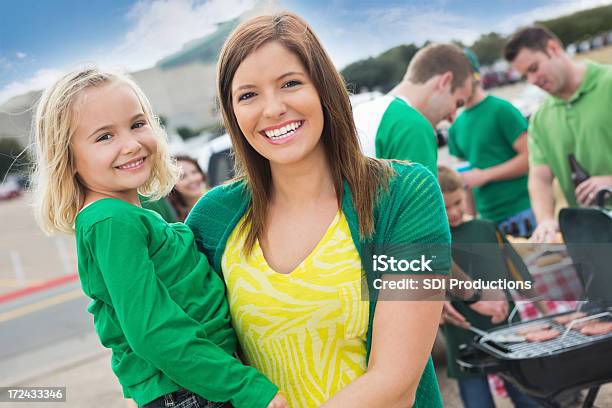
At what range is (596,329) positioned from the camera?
1845 mm

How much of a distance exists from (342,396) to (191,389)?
245 mm

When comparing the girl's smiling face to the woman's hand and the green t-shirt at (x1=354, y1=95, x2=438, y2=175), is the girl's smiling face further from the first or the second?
the woman's hand

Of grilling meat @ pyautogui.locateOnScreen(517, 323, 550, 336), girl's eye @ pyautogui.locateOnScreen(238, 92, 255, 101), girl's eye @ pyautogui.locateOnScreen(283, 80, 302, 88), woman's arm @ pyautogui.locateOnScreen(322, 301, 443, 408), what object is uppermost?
girl's eye @ pyautogui.locateOnScreen(283, 80, 302, 88)

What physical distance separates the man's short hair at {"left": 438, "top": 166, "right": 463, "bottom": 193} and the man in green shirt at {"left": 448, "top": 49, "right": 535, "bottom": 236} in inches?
28.9

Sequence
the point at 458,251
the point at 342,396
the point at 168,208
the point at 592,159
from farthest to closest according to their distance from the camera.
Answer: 1. the point at 168,208
2. the point at 592,159
3. the point at 458,251
4. the point at 342,396

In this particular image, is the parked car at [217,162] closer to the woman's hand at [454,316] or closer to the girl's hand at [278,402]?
the woman's hand at [454,316]

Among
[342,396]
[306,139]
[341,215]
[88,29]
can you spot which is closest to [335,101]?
[306,139]

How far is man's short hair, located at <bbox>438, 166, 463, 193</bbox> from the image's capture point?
2396 millimetres

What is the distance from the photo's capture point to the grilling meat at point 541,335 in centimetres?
192

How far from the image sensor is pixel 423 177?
3.58 ft

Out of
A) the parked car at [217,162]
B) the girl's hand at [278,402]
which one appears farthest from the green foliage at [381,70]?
the parked car at [217,162]

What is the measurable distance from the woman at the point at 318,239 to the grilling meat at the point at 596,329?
0.85 metres

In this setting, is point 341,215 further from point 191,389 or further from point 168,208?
point 168,208

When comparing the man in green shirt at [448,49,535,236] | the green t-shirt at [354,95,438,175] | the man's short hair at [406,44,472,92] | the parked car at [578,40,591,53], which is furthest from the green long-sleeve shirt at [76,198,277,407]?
Result: the man in green shirt at [448,49,535,236]
